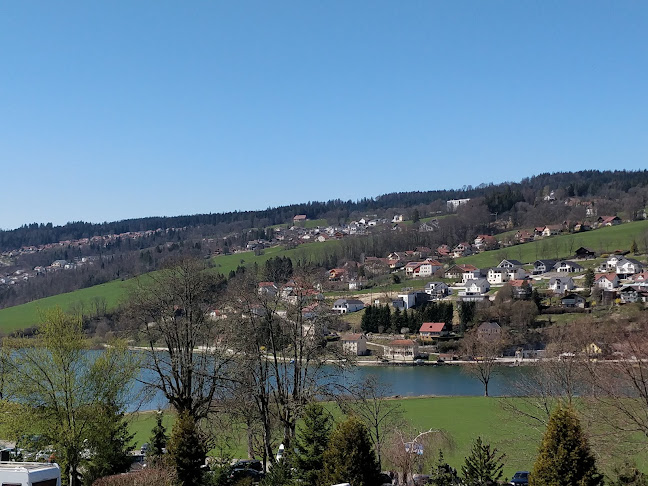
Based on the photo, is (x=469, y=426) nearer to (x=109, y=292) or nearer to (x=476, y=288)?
(x=476, y=288)

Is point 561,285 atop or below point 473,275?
below

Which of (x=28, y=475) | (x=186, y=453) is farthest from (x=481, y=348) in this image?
(x=28, y=475)

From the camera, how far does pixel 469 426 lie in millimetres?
27906

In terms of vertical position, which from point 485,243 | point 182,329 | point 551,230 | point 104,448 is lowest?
point 485,243

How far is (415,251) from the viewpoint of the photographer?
12506 centimetres

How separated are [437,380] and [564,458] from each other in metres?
38.3

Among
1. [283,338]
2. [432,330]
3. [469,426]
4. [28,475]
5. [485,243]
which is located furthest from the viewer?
[485,243]

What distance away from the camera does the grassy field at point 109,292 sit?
83312mm

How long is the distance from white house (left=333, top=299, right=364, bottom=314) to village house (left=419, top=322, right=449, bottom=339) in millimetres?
15223

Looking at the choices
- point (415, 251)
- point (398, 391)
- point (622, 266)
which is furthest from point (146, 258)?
point (398, 391)

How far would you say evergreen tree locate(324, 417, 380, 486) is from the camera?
12203mm

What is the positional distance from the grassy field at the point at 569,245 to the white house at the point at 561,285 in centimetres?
2109

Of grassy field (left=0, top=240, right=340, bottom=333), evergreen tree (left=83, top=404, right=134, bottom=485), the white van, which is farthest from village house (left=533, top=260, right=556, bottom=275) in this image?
the white van

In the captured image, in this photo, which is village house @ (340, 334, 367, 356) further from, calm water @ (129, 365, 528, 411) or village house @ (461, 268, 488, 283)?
village house @ (461, 268, 488, 283)
